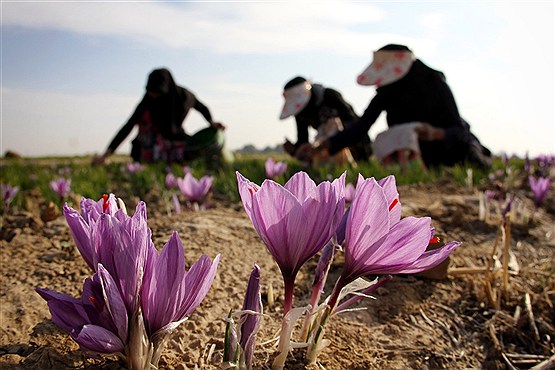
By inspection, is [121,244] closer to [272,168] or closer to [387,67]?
[272,168]

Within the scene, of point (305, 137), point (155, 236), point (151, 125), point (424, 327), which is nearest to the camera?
point (424, 327)

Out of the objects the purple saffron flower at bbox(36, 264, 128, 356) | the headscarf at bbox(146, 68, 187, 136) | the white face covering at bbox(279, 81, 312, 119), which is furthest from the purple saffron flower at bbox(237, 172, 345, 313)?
the headscarf at bbox(146, 68, 187, 136)

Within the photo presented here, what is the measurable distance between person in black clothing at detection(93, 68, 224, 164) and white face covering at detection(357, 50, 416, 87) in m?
3.09

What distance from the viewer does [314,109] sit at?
654 centimetres

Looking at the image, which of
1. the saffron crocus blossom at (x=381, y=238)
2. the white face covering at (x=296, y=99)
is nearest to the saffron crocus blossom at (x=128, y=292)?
the saffron crocus blossom at (x=381, y=238)

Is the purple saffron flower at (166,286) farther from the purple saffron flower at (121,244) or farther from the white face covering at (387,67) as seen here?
the white face covering at (387,67)

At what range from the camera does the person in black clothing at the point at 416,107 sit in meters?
5.11

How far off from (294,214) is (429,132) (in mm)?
4665

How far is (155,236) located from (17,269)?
0.48 m

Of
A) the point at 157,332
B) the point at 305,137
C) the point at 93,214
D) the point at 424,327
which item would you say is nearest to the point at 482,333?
the point at 424,327

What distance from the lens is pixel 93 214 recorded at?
3.04ft

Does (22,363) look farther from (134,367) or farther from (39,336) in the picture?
(134,367)

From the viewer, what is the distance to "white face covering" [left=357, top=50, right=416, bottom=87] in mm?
5035

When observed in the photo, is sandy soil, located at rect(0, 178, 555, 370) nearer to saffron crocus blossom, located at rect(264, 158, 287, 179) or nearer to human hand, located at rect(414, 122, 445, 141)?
saffron crocus blossom, located at rect(264, 158, 287, 179)
